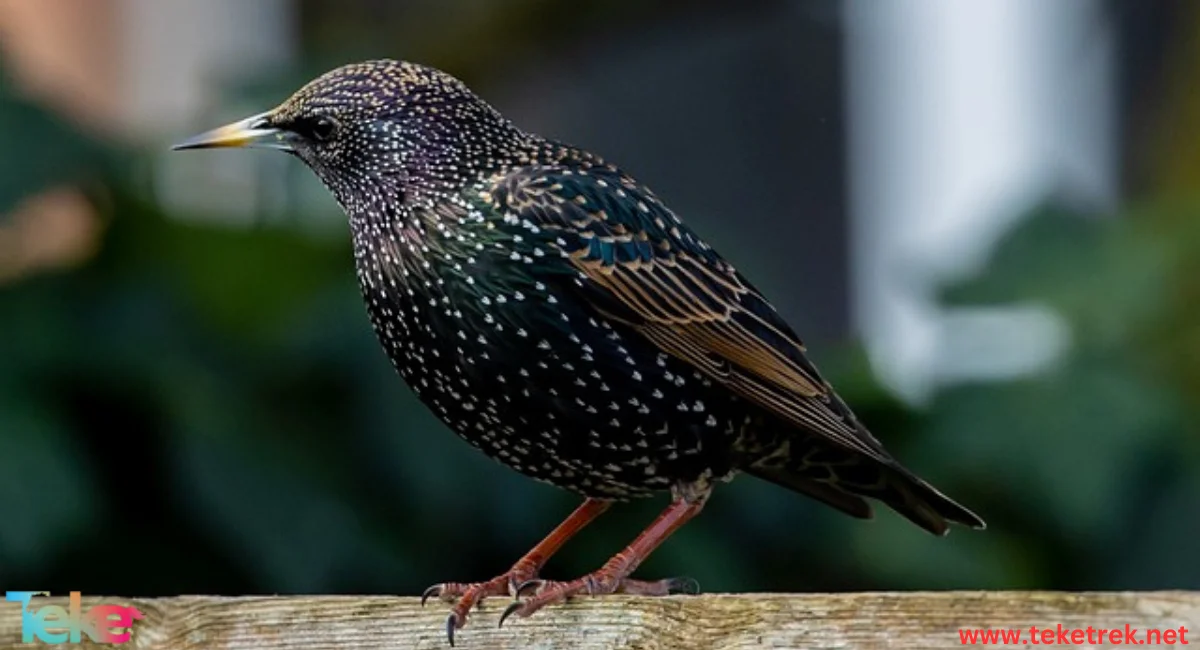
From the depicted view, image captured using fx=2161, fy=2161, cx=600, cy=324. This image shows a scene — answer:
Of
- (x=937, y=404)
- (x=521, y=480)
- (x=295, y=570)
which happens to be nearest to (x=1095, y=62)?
(x=937, y=404)

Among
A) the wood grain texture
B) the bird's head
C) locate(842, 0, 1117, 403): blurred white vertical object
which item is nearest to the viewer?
the wood grain texture

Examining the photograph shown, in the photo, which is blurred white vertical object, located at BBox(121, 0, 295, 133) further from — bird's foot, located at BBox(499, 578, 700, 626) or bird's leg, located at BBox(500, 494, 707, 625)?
bird's foot, located at BBox(499, 578, 700, 626)

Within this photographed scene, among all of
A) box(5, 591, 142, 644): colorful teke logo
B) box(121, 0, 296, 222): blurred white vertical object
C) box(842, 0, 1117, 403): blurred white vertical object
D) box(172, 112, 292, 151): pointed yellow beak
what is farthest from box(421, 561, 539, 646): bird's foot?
box(121, 0, 296, 222): blurred white vertical object

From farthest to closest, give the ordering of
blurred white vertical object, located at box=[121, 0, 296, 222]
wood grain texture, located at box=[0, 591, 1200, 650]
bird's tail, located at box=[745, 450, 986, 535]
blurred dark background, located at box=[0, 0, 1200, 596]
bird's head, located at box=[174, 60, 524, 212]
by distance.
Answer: blurred white vertical object, located at box=[121, 0, 296, 222], blurred dark background, located at box=[0, 0, 1200, 596], bird's tail, located at box=[745, 450, 986, 535], bird's head, located at box=[174, 60, 524, 212], wood grain texture, located at box=[0, 591, 1200, 650]

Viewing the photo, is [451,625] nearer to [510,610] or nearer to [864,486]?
[510,610]

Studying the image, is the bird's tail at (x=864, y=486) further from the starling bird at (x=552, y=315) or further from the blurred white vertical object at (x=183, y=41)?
the blurred white vertical object at (x=183, y=41)

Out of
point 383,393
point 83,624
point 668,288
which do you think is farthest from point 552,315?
point 383,393

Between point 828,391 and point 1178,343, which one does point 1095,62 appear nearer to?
point 1178,343

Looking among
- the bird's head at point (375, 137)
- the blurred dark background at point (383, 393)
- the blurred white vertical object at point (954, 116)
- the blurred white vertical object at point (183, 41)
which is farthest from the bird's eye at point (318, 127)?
the blurred white vertical object at point (183, 41)
